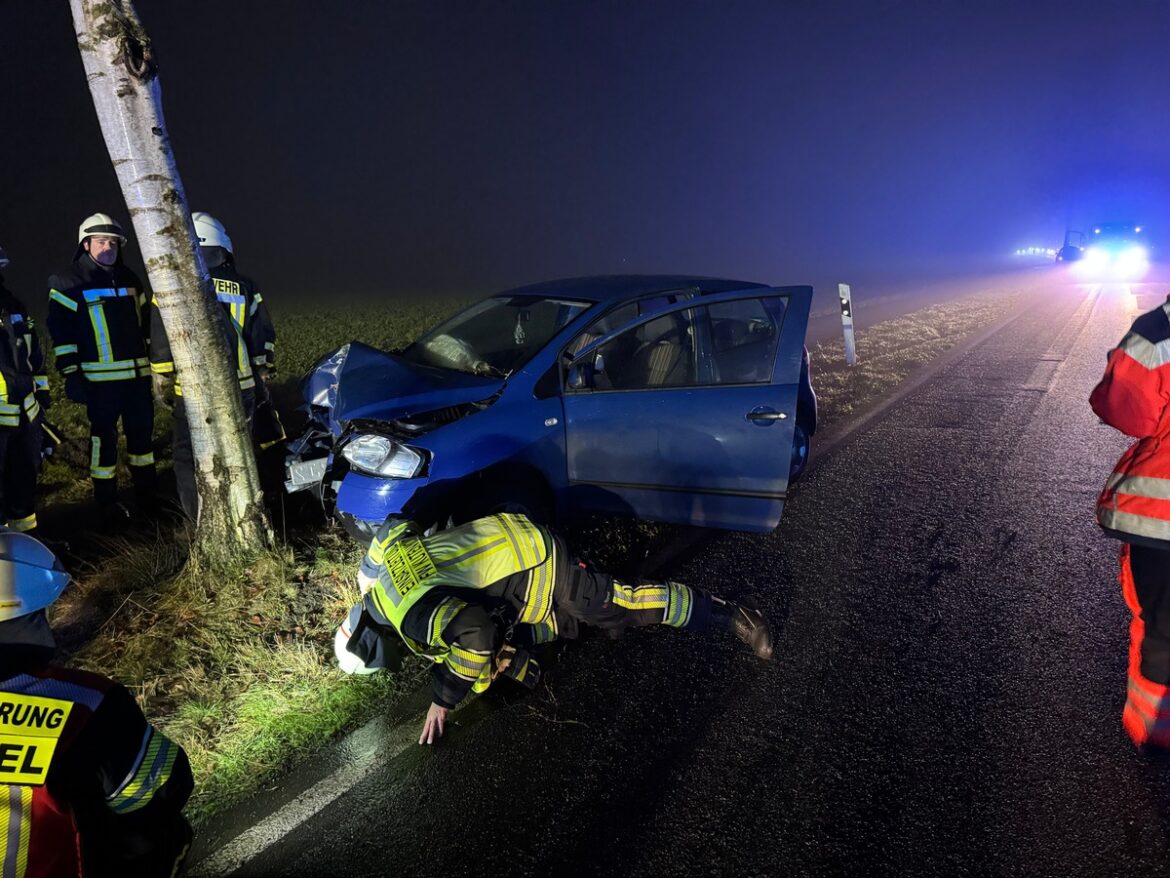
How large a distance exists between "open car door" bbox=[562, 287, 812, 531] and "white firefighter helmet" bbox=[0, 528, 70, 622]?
2.54 meters

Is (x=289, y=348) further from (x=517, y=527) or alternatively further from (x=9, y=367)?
(x=517, y=527)

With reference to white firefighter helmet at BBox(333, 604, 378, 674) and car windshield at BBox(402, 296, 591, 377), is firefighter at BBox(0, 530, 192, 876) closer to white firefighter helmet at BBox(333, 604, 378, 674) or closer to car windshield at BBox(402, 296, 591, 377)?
white firefighter helmet at BBox(333, 604, 378, 674)

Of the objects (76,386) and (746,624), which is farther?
(76,386)

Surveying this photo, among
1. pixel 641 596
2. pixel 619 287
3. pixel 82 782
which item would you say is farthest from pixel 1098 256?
pixel 82 782

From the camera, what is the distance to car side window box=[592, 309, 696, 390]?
404cm

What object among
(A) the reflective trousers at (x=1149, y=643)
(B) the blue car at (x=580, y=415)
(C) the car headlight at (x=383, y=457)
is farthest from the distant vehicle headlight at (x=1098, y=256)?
(C) the car headlight at (x=383, y=457)

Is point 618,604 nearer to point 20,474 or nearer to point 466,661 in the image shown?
point 466,661

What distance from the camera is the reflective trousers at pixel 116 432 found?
185 inches

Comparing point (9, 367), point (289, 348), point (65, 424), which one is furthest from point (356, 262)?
point (9, 367)

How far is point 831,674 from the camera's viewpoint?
3029 millimetres

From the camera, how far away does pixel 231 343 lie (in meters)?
4.16

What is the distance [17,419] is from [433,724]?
3273 mm

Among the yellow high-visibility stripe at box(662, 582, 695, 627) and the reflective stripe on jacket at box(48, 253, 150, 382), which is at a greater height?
the reflective stripe on jacket at box(48, 253, 150, 382)

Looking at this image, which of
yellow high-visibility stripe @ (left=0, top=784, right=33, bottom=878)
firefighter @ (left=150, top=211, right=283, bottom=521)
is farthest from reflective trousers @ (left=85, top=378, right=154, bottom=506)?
yellow high-visibility stripe @ (left=0, top=784, right=33, bottom=878)
